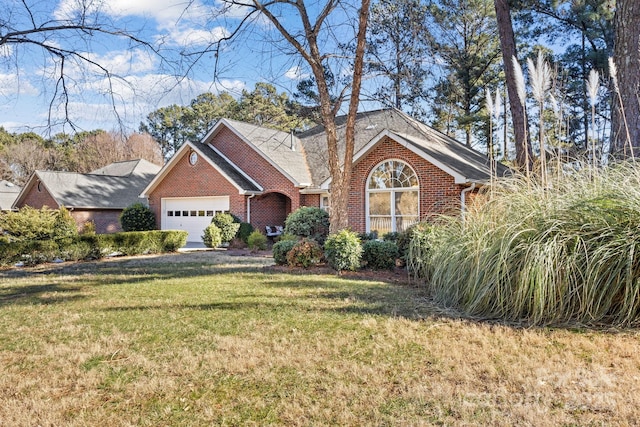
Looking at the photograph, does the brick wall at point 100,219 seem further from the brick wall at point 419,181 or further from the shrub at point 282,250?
the shrub at point 282,250

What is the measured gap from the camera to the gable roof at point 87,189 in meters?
24.1

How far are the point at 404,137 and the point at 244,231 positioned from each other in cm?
740

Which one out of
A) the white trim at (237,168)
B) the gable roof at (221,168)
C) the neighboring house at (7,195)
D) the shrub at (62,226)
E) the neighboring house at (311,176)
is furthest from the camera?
the neighboring house at (7,195)

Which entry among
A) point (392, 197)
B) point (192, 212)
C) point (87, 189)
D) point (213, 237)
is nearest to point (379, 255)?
point (392, 197)

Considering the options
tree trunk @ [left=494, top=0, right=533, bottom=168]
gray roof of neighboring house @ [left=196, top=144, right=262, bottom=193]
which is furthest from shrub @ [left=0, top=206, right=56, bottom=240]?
tree trunk @ [left=494, top=0, right=533, bottom=168]

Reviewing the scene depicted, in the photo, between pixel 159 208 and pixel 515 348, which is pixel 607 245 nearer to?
pixel 515 348

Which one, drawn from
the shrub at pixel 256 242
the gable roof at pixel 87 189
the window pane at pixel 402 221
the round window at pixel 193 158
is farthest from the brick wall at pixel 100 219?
the window pane at pixel 402 221

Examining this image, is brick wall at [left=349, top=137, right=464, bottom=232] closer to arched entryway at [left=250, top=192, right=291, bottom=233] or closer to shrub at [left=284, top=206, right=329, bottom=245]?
shrub at [left=284, top=206, right=329, bottom=245]

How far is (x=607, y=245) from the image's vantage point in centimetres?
434

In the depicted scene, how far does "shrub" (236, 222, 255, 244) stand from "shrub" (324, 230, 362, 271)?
8.23 meters

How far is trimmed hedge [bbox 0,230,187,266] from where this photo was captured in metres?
12.0

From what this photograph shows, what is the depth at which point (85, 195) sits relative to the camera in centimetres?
2483

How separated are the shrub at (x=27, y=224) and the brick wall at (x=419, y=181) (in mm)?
11109

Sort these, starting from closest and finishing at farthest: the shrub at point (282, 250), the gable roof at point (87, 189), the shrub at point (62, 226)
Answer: the shrub at point (282, 250), the shrub at point (62, 226), the gable roof at point (87, 189)
